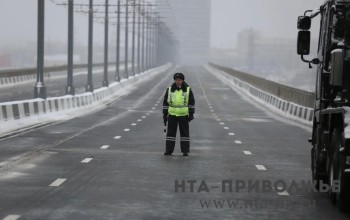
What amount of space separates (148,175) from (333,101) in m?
4.68

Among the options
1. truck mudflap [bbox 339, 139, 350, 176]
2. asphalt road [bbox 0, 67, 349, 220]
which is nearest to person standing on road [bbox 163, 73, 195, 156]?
asphalt road [bbox 0, 67, 349, 220]

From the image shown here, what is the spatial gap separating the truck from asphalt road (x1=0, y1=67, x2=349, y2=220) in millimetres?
435

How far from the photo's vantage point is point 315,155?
1331 cm

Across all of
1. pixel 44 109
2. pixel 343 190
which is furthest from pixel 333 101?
pixel 44 109

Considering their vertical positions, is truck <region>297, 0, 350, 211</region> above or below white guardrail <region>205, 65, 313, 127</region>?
above

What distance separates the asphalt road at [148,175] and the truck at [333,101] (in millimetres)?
435

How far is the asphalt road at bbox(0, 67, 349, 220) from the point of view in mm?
11047

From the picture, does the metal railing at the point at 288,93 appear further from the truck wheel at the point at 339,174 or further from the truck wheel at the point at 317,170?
the truck wheel at the point at 339,174

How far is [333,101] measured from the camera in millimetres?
11609

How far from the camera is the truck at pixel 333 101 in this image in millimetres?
10219

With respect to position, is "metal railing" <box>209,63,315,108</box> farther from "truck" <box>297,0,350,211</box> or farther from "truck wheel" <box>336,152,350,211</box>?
"truck wheel" <box>336,152,350,211</box>

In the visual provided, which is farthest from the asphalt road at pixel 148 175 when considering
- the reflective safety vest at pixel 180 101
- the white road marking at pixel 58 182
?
the reflective safety vest at pixel 180 101

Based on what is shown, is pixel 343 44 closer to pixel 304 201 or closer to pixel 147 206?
pixel 304 201

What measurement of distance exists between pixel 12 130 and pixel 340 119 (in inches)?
745
